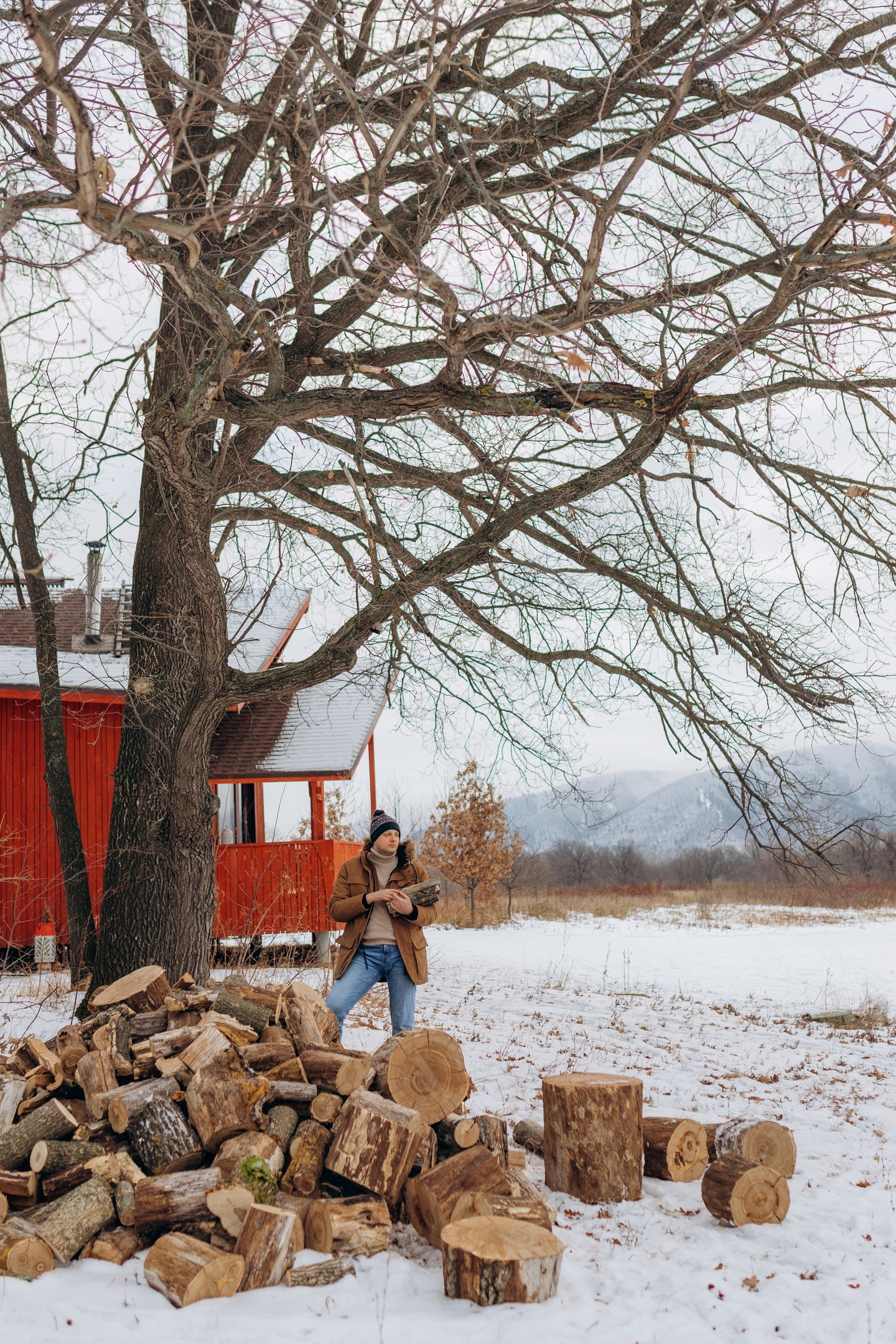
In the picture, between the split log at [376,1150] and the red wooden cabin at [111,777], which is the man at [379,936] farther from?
the red wooden cabin at [111,777]

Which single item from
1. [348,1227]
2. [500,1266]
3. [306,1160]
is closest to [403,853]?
[306,1160]

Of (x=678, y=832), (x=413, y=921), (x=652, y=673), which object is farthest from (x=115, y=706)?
(x=678, y=832)

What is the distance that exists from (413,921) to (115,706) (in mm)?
9940

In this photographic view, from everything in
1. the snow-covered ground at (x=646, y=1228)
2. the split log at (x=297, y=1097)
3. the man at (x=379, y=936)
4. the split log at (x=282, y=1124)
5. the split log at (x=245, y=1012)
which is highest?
the man at (x=379, y=936)

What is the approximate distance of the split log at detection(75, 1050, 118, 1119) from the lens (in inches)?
191

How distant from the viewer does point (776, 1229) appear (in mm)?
4559

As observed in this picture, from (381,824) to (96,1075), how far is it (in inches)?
87.5

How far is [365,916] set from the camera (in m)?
6.06

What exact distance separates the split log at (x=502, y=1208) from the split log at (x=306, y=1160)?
714 mm

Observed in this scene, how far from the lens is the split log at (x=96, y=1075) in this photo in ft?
15.9

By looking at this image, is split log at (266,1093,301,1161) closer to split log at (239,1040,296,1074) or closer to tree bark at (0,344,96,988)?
split log at (239,1040,296,1074)

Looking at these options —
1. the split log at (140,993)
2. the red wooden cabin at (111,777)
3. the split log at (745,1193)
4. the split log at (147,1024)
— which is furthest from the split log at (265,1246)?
the red wooden cabin at (111,777)

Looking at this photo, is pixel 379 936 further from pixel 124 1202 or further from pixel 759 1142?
pixel 759 1142

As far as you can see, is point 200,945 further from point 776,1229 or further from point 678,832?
point 678,832
